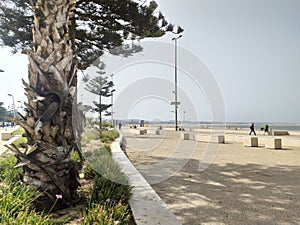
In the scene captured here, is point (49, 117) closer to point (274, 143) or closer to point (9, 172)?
point (9, 172)

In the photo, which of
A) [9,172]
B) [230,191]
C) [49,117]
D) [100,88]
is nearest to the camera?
[49,117]

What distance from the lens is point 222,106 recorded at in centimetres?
724

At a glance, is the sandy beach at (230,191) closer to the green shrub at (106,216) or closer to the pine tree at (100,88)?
the green shrub at (106,216)

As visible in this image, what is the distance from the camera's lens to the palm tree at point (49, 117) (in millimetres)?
2814

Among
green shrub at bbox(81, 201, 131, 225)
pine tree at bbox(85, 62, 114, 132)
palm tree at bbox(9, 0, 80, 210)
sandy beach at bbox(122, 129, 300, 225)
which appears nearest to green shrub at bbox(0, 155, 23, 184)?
palm tree at bbox(9, 0, 80, 210)

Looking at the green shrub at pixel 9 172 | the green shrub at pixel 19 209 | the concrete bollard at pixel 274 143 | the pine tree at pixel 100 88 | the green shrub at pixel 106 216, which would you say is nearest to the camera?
the green shrub at pixel 19 209

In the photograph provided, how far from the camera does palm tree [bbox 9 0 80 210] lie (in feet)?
9.23

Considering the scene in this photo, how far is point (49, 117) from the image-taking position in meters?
2.83

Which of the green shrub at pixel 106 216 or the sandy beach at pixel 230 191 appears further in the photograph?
the sandy beach at pixel 230 191

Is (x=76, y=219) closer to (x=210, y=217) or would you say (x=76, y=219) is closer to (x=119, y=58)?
(x=210, y=217)

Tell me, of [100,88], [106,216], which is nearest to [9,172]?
[106,216]

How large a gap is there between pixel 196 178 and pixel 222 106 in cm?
255

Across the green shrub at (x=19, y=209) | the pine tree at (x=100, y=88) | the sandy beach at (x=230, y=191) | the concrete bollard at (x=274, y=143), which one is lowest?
the sandy beach at (x=230, y=191)

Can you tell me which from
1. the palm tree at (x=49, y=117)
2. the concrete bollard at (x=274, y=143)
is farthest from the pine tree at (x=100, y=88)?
the palm tree at (x=49, y=117)
